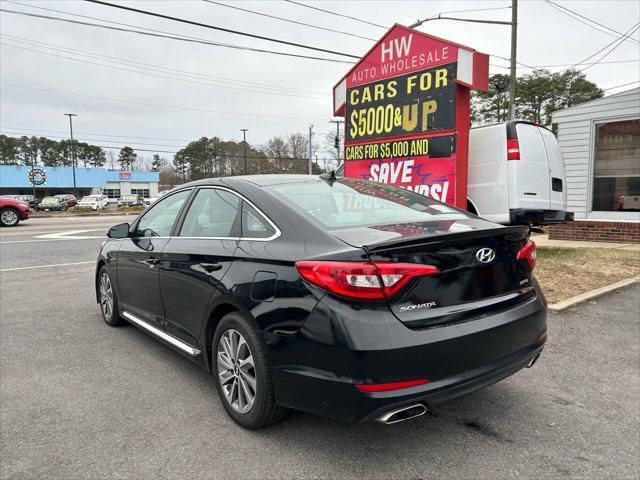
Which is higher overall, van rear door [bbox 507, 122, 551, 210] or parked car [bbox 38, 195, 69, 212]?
van rear door [bbox 507, 122, 551, 210]

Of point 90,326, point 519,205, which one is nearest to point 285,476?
point 90,326

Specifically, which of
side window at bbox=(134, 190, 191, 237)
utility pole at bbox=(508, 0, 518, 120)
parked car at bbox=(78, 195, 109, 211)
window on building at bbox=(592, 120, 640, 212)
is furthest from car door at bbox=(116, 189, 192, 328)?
parked car at bbox=(78, 195, 109, 211)

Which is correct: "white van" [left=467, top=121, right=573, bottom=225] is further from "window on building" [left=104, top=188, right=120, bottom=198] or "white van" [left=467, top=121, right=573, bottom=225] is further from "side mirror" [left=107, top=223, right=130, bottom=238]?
"window on building" [left=104, top=188, right=120, bottom=198]

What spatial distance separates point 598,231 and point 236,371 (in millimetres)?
10662

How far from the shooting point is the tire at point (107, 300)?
4.77 meters

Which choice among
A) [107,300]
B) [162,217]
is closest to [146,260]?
[162,217]

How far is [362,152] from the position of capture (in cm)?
787

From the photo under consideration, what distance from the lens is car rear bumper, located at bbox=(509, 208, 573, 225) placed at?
719 centimetres

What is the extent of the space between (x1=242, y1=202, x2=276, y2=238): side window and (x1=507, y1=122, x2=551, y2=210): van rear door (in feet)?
17.8

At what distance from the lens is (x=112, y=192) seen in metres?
74.3

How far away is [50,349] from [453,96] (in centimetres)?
567

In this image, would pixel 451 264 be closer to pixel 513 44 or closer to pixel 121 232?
pixel 121 232

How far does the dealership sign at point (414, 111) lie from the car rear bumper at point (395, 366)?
14.7ft

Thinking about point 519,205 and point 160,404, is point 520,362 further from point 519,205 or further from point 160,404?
point 519,205
